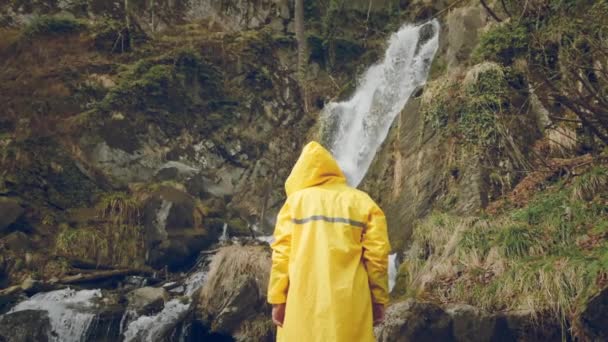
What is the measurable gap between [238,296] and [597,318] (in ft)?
13.0

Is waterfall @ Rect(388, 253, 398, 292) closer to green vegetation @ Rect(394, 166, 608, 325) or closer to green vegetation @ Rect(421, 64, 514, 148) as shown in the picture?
green vegetation @ Rect(394, 166, 608, 325)

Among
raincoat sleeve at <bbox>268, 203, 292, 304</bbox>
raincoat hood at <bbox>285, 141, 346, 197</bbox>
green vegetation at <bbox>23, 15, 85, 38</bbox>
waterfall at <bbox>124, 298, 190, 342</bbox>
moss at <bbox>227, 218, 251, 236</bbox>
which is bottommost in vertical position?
waterfall at <bbox>124, 298, 190, 342</bbox>

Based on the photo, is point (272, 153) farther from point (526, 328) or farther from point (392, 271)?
point (526, 328)

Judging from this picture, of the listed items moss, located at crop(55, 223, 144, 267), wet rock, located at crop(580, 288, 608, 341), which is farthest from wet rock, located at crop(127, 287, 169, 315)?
wet rock, located at crop(580, 288, 608, 341)

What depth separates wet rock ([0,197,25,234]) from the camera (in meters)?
8.66

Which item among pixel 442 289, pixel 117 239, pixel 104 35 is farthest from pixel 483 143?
pixel 104 35

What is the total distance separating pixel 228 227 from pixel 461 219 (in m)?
5.30

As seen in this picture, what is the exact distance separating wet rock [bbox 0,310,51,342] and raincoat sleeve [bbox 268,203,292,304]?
190 inches

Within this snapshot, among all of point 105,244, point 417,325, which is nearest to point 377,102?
point 105,244

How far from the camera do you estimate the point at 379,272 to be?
303cm

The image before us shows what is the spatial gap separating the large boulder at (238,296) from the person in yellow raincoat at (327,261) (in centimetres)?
343

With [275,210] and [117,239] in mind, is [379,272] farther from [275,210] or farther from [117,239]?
[275,210]

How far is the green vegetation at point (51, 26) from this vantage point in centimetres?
1237

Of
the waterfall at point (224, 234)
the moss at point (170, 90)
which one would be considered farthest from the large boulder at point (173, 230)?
the moss at point (170, 90)
